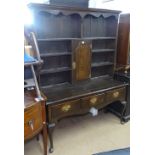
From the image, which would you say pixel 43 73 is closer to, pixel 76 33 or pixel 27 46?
pixel 27 46

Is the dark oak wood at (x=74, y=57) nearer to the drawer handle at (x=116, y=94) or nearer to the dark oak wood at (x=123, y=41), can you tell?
the drawer handle at (x=116, y=94)

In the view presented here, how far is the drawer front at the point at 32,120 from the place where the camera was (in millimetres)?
1445

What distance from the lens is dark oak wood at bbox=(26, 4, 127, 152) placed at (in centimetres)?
189

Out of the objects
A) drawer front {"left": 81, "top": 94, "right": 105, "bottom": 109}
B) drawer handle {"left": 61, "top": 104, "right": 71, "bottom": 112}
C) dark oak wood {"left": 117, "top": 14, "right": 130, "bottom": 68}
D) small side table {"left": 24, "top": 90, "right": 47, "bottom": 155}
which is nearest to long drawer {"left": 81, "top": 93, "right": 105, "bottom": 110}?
drawer front {"left": 81, "top": 94, "right": 105, "bottom": 109}

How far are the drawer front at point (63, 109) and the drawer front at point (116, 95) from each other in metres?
0.46

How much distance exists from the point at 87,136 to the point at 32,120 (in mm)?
928

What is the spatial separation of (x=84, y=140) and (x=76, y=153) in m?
0.24

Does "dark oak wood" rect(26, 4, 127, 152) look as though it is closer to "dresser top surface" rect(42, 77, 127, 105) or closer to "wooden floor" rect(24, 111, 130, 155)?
"dresser top surface" rect(42, 77, 127, 105)

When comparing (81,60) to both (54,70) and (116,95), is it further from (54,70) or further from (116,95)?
(116,95)

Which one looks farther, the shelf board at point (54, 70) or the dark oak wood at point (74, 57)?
the shelf board at point (54, 70)

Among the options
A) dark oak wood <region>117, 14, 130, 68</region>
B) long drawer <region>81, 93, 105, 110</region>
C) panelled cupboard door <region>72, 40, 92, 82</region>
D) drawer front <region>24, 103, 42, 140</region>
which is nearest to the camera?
drawer front <region>24, 103, 42, 140</region>

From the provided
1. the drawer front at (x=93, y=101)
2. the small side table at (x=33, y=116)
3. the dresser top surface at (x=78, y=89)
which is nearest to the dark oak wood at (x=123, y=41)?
the dresser top surface at (x=78, y=89)

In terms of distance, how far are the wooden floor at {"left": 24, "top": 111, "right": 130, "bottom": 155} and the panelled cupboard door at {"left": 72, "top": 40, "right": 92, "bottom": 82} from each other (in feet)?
2.14
